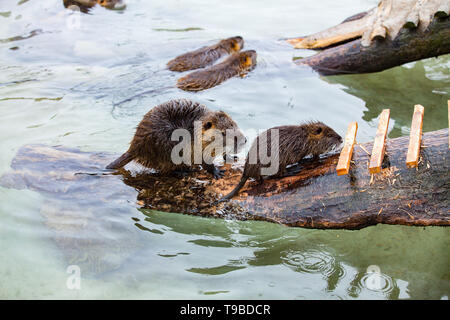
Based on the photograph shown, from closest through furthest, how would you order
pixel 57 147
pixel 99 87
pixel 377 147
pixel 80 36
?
pixel 377 147 < pixel 57 147 < pixel 99 87 < pixel 80 36

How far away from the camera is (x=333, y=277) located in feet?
11.7

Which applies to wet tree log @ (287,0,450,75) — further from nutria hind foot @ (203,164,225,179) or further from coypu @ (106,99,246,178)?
nutria hind foot @ (203,164,225,179)

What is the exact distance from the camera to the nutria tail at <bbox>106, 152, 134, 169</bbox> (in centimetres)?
415

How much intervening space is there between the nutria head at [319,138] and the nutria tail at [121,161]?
Answer: 151cm

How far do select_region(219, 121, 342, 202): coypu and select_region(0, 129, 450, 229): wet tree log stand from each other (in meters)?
0.08

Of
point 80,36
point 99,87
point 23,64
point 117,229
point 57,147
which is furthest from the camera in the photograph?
point 80,36

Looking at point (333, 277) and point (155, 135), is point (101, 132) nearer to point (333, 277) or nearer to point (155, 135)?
point (155, 135)

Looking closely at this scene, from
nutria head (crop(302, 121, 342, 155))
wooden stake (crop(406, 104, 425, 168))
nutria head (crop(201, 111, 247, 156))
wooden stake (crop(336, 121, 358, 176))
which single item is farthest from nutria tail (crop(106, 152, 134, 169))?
wooden stake (crop(406, 104, 425, 168))

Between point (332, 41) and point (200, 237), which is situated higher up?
point (332, 41)

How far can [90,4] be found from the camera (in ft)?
33.9

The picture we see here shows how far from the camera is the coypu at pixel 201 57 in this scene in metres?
7.36

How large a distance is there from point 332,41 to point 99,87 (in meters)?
3.53

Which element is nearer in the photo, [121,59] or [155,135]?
[155,135]
